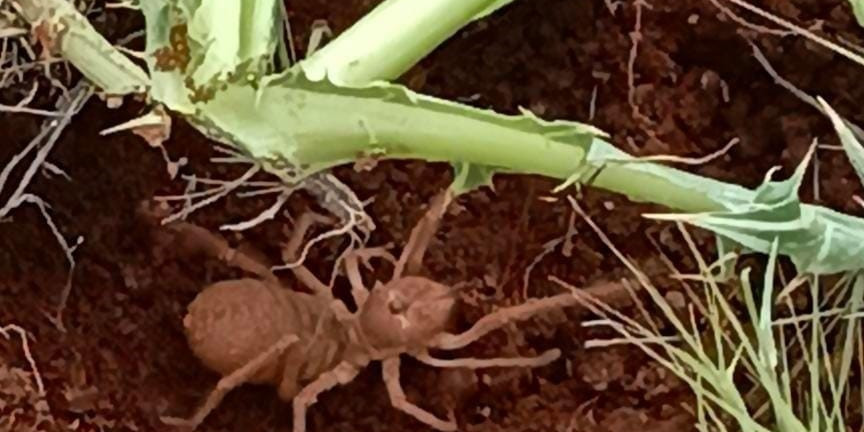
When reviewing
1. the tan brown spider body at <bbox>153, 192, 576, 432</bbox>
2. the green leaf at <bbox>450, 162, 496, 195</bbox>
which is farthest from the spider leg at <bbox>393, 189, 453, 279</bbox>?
the green leaf at <bbox>450, 162, 496, 195</bbox>

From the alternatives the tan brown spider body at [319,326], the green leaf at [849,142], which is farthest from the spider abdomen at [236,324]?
the green leaf at [849,142]

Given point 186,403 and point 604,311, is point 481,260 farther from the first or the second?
point 186,403

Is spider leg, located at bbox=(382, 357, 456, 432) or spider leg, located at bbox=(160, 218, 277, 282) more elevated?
spider leg, located at bbox=(160, 218, 277, 282)

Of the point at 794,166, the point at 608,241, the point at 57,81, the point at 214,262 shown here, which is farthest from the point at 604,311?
the point at 57,81

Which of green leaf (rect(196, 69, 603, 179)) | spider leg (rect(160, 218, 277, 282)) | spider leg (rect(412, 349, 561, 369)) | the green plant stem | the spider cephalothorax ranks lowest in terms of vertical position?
spider leg (rect(412, 349, 561, 369))

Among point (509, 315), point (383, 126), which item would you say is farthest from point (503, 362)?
point (383, 126)

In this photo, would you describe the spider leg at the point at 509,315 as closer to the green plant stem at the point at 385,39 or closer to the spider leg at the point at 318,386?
the spider leg at the point at 318,386

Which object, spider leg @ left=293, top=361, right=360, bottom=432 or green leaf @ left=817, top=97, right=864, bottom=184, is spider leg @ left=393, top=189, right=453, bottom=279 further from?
green leaf @ left=817, top=97, right=864, bottom=184
